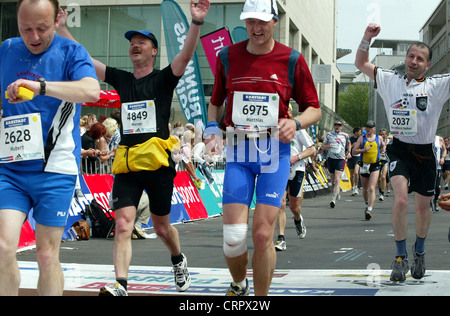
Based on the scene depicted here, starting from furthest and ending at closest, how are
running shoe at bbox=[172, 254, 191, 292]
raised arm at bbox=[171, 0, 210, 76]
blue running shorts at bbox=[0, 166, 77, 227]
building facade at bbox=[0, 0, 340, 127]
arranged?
building facade at bbox=[0, 0, 340, 127] < running shoe at bbox=[172, 254, 191, 292] < raised arm at bbox=[171, 0, 210, 76] < blue running shorts at bbox=[0, 166, 77, 227]

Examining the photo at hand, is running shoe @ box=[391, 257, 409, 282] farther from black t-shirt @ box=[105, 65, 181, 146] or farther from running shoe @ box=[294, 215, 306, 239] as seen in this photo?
running shoe @ box=[294, 215, 306, 239]

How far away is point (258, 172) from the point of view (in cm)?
516

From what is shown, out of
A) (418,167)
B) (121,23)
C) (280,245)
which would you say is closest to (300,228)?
(280,245)

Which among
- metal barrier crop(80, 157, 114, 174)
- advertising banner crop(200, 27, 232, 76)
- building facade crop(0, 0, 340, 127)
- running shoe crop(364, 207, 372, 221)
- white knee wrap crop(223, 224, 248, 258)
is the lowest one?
running shoe crop(364, 207, 372, 221)

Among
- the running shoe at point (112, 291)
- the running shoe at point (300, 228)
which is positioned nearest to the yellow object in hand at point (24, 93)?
the running shoe at point (112, 291)

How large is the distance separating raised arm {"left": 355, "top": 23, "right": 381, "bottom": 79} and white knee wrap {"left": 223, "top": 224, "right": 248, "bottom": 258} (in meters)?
2.78

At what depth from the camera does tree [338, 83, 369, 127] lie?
129500mm

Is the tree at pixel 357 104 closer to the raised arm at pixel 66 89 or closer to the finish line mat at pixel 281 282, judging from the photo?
the finish line mat at pixel 281 282

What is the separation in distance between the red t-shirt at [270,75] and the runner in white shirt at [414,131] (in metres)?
1.95

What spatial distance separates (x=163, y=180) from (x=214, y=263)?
2508 millimetres

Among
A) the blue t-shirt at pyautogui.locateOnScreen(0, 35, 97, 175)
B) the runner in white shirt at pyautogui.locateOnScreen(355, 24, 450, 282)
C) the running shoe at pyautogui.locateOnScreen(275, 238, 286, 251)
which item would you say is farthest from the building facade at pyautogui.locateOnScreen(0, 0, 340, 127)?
the blue t-shirt at pyautogui.locateOnScreen(0, 35, 97, 175)

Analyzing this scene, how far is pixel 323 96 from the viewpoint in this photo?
58781 millimetres

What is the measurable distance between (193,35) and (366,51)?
2.08m

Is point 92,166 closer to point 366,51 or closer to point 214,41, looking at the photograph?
point 214,41
